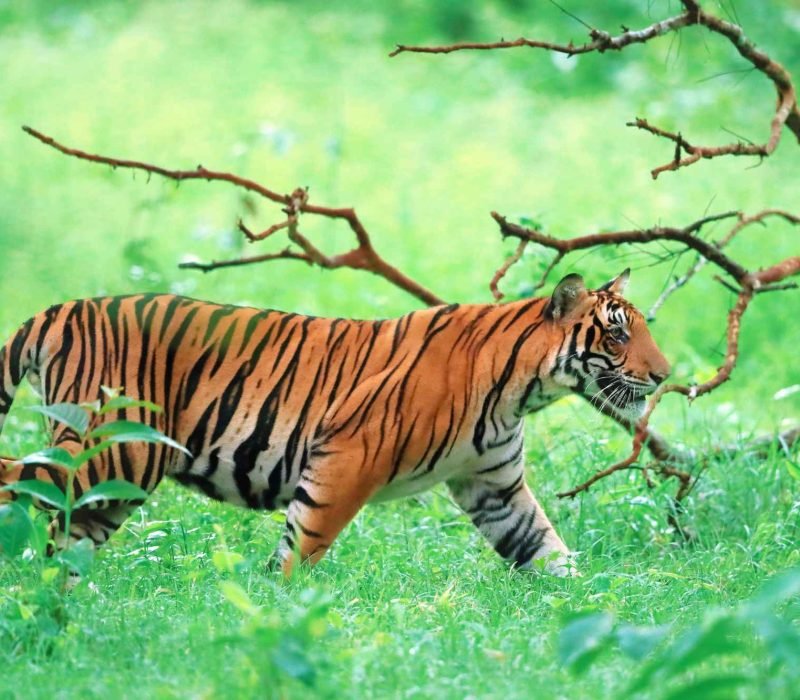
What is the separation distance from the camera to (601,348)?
5074 mm

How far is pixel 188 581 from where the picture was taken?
183 inches

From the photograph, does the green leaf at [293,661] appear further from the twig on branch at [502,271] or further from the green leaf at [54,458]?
the twig on branch at [502,271]

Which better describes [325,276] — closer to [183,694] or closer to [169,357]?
[169,357]

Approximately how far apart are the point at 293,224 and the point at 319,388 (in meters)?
0.75

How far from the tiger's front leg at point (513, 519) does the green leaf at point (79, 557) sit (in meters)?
1.77

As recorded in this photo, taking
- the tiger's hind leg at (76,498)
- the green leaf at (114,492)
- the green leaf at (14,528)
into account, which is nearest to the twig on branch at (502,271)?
the tiger's hind leg at (76,498)

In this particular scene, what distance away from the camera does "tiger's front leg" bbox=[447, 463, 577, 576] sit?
5359 millimetres

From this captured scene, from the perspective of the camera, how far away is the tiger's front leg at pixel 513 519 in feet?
17.6

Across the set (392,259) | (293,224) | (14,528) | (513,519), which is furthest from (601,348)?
(392,259)

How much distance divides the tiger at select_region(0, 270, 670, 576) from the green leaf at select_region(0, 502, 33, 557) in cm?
67

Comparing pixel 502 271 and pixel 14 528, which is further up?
pixel 502 271

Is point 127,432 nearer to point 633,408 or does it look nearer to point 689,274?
point 633,408

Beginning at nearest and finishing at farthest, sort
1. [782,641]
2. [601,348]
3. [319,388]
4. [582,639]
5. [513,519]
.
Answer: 1. [782,641]
2. [582,639]
3. [601,348]
4. [319,388]
5. [513,519]

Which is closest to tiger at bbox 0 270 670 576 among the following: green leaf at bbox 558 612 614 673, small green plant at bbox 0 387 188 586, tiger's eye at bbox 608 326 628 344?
tiger's eye at bbox 608 326 628 344
